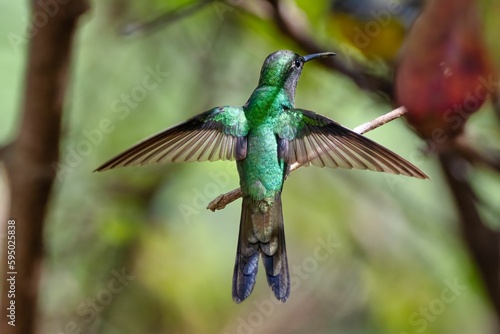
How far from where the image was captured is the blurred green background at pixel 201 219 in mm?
3068

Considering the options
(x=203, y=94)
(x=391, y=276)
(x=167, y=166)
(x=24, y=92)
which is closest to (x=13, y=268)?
(x=24, y=92)

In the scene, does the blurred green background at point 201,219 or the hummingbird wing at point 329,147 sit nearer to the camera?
the hummingbird wing at point 329,147

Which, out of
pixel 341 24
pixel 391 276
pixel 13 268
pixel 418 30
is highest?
pixel 341 24

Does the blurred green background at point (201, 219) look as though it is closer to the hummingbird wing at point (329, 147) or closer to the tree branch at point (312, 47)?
the tree branch at point (312, 47)

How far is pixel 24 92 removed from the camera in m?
2.13

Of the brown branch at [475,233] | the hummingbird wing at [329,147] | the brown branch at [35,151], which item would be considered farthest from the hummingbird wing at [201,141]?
the brown branch at [475,233]

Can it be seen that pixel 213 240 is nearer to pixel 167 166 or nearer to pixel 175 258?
pixel 175 258

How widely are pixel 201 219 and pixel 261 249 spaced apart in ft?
5.63

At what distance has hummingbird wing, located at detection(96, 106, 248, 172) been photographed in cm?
174

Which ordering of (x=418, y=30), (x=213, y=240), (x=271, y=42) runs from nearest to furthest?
1. (x=418, y=30)
2. (x=271, y=42)
3. (x=213, y=240)

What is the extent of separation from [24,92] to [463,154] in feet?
4.42

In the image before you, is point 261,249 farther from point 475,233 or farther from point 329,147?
point 475,233

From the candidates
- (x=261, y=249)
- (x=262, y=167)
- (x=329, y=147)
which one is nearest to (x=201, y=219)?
(x=262, y=167)

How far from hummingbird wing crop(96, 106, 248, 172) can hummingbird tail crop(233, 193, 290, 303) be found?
0.16 meters
